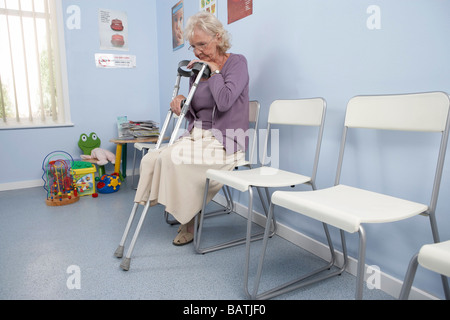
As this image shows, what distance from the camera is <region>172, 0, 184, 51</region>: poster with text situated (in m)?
2.85

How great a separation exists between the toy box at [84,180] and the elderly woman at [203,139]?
1294 millimetres

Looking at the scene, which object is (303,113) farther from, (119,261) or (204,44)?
(119,261)

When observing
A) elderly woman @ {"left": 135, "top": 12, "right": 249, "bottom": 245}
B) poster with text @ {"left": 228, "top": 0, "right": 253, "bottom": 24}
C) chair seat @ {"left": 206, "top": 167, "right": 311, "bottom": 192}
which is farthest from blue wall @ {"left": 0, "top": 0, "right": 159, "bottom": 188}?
chair seat @ {"left": 206, "top": 167, "right": 311, "bottom": 192}

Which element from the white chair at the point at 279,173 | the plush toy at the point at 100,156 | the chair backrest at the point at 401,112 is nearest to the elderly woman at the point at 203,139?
the white chair at the point at 279,173

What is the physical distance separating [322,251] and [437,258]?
955 millimetres

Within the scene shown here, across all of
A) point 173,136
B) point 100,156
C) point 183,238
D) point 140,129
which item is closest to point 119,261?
point 183,238

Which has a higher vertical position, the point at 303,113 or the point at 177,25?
the point at 177,25

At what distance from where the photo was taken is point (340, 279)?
4.57 ft

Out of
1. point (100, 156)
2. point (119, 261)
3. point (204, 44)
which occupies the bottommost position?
point (119, 261)

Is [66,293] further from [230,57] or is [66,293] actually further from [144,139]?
[144,139]

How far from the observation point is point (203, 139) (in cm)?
175

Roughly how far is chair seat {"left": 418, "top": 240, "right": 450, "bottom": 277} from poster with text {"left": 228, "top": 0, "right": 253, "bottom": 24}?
5.78 feet

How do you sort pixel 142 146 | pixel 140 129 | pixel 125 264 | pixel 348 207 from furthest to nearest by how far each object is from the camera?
pixel 140 129 < pixel 142 146 < pixel 125 264 < pixel 348 207
